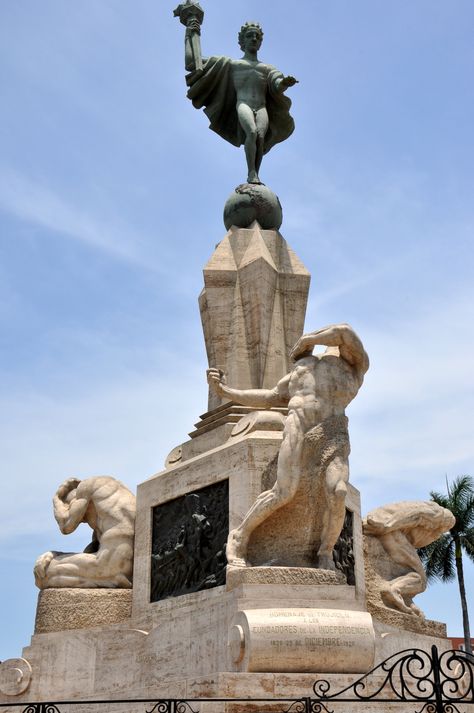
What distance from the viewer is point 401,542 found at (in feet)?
49.4

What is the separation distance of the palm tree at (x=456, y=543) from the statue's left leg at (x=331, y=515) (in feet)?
78.6

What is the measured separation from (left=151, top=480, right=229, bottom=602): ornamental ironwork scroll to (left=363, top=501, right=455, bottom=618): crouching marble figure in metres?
2.85

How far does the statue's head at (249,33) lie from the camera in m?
17.2

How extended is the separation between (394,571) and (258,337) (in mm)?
3980

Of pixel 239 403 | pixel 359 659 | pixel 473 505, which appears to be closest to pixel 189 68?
pixel 239 403

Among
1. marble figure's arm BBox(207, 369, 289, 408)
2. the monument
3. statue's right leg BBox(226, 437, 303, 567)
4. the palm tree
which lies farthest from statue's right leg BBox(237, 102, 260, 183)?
the palm tree

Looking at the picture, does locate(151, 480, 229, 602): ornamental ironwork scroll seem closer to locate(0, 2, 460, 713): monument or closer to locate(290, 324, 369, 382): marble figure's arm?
locate(0, 2, 460, 713): monument

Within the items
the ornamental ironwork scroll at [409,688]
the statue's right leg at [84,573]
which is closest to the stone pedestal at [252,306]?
the statue's right leg at [84,573]

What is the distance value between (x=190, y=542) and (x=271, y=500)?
172cm

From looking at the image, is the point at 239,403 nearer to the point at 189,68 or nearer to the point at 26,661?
the point at 26,661

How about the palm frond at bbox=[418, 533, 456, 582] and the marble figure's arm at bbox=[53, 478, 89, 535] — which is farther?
the palm frond at bbox=[418, 533, 456, 582]

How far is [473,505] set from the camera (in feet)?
125

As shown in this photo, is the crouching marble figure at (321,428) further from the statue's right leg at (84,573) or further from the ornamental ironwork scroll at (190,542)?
the statue's right leg at (84,573)

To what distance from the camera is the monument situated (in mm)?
11156
